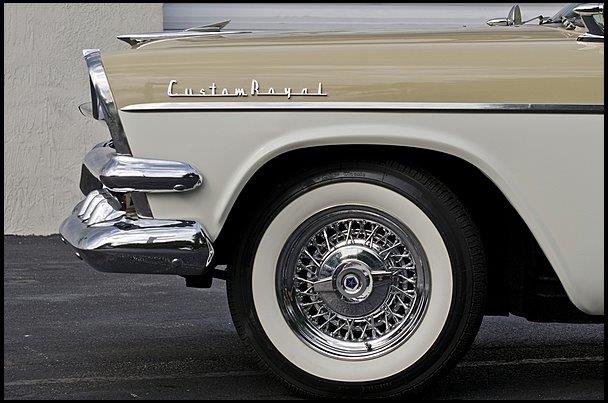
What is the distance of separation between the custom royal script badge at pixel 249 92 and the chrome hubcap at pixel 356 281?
43 centimetres

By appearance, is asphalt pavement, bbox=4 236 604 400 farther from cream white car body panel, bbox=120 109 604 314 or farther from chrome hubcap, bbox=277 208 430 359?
cream white car body panel, bbox=120 109 604 314

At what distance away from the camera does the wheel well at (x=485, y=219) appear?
4.10m

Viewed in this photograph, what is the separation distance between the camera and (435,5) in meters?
10.3

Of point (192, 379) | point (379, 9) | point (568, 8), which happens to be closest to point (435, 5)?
point (379, 9)

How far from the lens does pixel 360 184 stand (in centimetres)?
405

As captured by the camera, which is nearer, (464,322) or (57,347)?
(464,322)

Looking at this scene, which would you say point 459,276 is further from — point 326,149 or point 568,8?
point 568,8

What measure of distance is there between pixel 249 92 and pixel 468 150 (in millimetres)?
757

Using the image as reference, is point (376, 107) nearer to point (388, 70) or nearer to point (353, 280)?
point (388, 70)

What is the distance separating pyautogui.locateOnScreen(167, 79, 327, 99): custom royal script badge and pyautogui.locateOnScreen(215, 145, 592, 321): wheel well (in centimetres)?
22

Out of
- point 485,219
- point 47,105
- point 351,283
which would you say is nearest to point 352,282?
point 351,283

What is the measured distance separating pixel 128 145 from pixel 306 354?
0.94 m

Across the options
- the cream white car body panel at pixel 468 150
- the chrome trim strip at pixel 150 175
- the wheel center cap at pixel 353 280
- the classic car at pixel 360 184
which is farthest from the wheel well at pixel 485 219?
the wheel center cap at pixel 353 280

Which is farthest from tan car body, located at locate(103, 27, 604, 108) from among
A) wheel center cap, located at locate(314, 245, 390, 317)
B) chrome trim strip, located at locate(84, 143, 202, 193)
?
wheel center cap, located at locate(314, 245, 390, 317)
